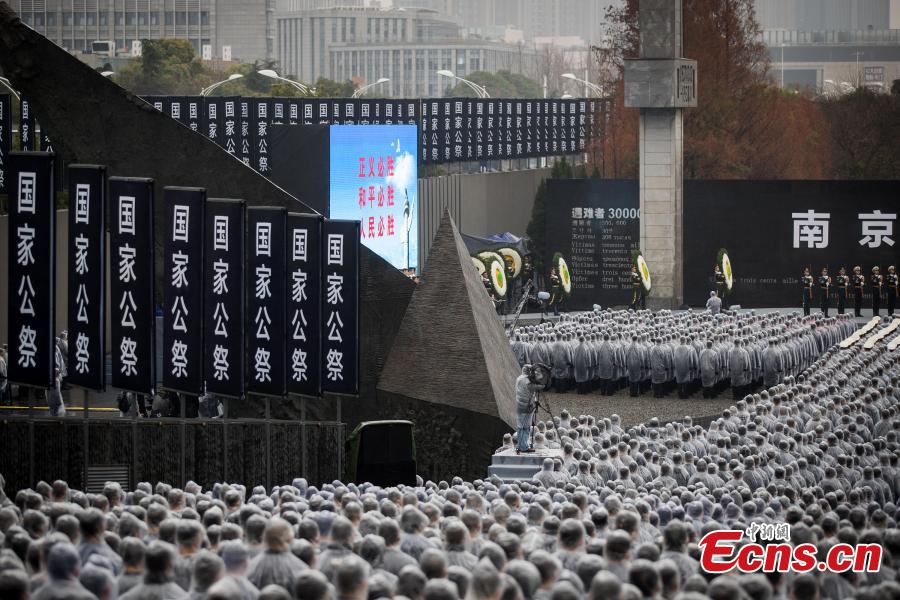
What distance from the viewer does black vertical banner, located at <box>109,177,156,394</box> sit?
17.0 metres

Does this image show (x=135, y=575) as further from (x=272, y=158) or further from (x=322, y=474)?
(x=272, y=158)

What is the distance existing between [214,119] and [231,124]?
479mm

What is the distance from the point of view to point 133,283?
1712cm

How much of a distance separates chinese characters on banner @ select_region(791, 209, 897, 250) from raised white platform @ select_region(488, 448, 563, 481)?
72.7 ft

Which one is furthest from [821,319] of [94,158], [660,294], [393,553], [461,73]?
[461,73]

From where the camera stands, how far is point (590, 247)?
40.4m

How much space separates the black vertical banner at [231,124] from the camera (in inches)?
1542

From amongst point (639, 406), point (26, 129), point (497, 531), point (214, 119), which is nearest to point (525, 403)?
point (497, 531)

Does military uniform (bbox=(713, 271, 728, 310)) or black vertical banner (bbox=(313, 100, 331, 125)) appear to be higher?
black vertical banner (bbox=(313, 100, 331, 125))

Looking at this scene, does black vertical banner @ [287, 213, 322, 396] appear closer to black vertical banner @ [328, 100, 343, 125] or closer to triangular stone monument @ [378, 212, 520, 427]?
triangular stone monument @ [378, 212, 520, 427]

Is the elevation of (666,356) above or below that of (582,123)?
below

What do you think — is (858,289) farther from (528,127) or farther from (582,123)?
(582,123)

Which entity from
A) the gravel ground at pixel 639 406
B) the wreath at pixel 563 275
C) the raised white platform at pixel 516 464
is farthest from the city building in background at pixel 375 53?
the raised white platform at pixel 516 464

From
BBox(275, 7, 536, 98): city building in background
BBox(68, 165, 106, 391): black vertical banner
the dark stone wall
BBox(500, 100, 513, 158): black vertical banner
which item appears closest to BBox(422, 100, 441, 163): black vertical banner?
BBox(500, 100, 513, 158): black vertical banner
